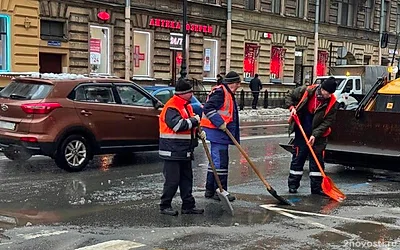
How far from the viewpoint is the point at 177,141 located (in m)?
7.13

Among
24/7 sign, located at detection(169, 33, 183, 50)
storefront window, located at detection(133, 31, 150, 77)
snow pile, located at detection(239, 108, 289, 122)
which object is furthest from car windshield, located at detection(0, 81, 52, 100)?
24/7 sign, located at detection(169, 33, 183, 50)

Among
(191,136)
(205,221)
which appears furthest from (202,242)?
(191,136)

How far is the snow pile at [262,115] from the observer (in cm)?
2545

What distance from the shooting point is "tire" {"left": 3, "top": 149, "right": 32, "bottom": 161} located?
33.3 feet

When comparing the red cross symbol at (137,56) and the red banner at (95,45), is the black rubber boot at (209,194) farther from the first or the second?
the red cross symbol at (137,56)

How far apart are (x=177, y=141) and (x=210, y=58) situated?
2431 centimetres

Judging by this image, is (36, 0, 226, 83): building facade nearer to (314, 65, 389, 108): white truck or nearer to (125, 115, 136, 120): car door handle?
(314, 65, 389, 108): white truck

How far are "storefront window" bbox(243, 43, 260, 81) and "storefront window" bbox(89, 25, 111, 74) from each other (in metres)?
9.85

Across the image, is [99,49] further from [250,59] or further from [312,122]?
[312,122]

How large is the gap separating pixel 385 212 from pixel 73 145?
17.9ft

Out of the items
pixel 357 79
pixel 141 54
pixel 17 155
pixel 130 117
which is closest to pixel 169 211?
pixel 130 117

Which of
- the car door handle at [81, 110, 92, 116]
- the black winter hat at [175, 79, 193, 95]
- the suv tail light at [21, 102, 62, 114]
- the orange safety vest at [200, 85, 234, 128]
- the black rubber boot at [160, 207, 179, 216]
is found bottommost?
the black rubber boot at [160, 207, 179, 216]

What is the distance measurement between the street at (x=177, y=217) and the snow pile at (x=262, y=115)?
47.3 feet

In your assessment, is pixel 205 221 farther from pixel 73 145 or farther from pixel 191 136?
pixel 73 145
